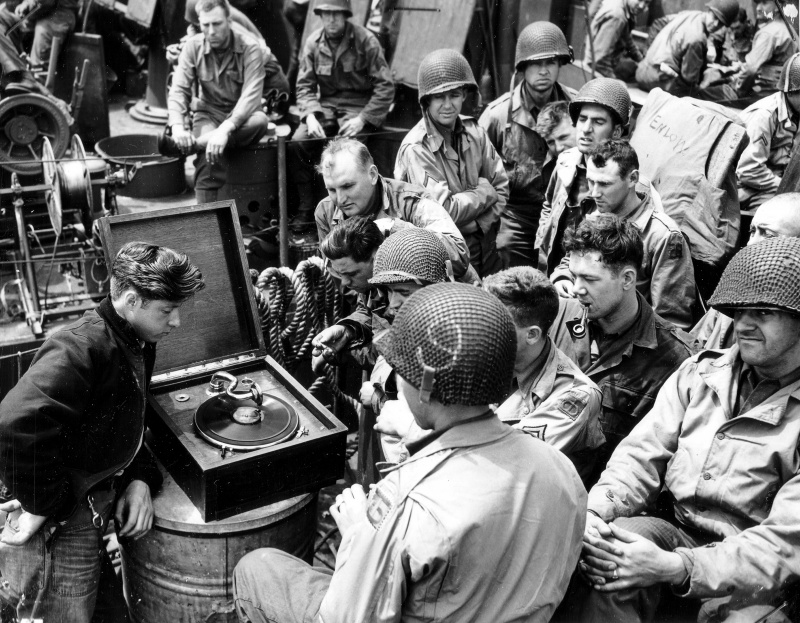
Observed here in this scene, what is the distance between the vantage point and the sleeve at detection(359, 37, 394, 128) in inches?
321

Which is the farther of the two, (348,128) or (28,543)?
(348,128)

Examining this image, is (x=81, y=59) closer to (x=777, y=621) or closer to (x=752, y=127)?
(x=752, y=127)

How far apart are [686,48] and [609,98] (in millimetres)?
3871

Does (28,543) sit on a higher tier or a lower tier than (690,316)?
lower

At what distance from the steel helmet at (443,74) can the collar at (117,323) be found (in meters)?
3.22

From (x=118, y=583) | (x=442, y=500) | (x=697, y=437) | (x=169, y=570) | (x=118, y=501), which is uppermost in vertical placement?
(x=442, y=500)

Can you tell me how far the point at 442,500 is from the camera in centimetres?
232

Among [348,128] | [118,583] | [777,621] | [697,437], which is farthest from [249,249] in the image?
[777,621]

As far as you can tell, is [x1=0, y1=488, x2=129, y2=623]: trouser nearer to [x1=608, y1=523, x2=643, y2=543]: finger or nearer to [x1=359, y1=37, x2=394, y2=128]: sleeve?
[x1=608, y1=523, x2=643, y2=543]: finger

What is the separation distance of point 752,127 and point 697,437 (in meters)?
3.65

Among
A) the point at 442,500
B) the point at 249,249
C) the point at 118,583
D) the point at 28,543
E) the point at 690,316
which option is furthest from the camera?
the point at 249,249

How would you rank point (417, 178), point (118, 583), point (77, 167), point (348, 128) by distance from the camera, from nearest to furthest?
point (118, 583) → point (417, 178) → point (77, 167) → point (348, 128)

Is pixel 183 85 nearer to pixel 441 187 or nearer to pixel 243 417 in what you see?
pixel 441 187

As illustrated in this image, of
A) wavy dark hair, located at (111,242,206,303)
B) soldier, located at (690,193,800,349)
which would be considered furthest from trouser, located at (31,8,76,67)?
soldier, located at (690,193,800,349)
